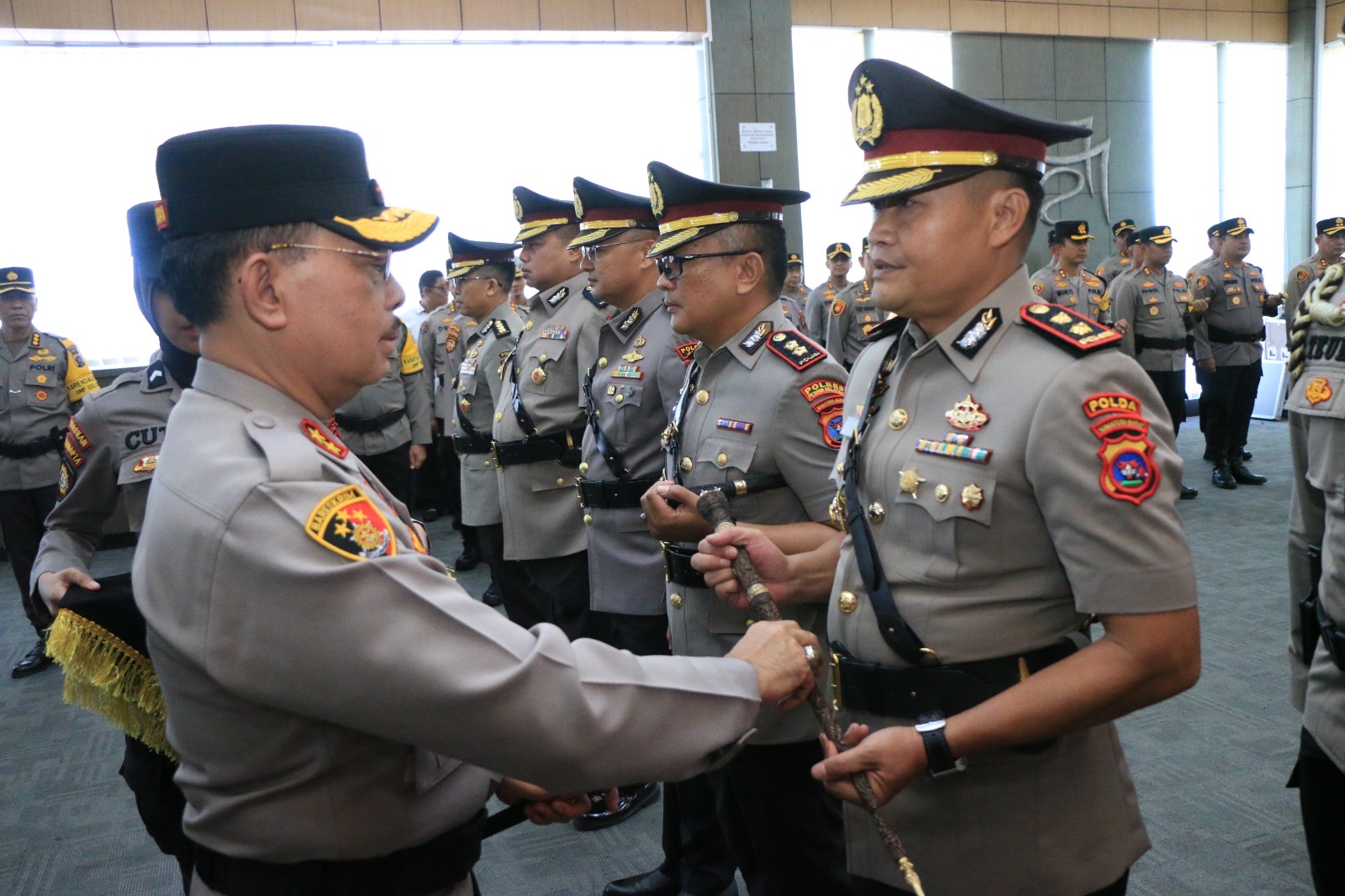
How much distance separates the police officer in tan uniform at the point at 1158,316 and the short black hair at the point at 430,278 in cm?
542

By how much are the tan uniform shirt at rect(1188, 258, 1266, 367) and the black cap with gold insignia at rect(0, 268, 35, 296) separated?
7.62 meters

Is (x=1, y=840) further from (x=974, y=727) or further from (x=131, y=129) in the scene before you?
(x=131, y=129)

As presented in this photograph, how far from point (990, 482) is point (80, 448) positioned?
2060mm

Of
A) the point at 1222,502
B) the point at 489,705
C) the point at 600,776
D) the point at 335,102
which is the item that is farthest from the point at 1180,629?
the point at 335,102

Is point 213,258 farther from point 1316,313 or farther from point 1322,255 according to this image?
point 1322,255

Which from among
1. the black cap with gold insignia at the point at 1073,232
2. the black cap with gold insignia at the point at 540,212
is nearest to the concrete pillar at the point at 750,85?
the black cap with gold insignia at the point at 1073,232

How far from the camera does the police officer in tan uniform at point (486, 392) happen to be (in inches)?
159

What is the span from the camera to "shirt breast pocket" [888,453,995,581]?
1.31 metres

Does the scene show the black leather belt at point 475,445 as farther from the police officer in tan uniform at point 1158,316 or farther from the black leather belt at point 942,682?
the police officer in tan uniform at point 1158,316

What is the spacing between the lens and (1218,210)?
11.5m

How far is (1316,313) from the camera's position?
1.88 metres

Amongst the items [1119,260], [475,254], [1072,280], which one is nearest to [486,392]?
[475,254]

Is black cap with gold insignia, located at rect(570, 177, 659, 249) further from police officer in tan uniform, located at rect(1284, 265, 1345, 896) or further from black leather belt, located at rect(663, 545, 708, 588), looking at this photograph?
police officer in tan uniform, located at rect(1284, 265, 1345, 896)

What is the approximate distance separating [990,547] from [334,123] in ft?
25.6
